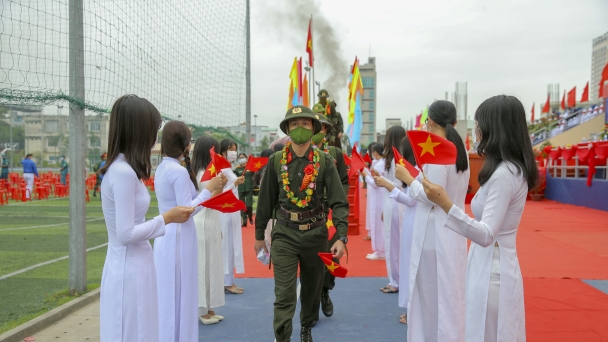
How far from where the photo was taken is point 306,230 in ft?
14.9

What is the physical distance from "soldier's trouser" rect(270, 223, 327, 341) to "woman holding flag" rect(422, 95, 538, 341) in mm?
1838

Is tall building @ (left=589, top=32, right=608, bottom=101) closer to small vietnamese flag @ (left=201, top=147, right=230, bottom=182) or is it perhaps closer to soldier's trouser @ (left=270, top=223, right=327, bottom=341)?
soldier's trouser @ (left=270, top=223, right=327, bottom=341)

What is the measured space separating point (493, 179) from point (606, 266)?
661 centimetres

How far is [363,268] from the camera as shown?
27.5 feet

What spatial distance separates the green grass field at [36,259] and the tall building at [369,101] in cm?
3806

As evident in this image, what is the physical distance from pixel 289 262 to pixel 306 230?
12.1 inches

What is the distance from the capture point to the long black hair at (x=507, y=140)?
283 cm

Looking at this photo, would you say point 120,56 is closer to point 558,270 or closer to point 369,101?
point 558,270

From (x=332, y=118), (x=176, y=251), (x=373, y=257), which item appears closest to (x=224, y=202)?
(x=176, y=251)

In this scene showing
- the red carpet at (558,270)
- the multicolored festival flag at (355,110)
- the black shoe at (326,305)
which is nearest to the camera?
the red carpet at (558,270)

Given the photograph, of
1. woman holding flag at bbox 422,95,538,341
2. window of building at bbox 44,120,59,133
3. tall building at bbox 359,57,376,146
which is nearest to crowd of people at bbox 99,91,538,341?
woman holding flag at bbox 422,95,538,341

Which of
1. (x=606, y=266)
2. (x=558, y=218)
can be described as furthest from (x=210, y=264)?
(x=558, y=218)

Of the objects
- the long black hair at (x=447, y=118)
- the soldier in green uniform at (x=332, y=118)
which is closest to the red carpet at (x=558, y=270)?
the long black hair at (x=447, y=118)

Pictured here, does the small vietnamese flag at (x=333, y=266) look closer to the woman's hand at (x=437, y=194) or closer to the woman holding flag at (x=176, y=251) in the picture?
the woman holding flag at (x=176, y=251)
